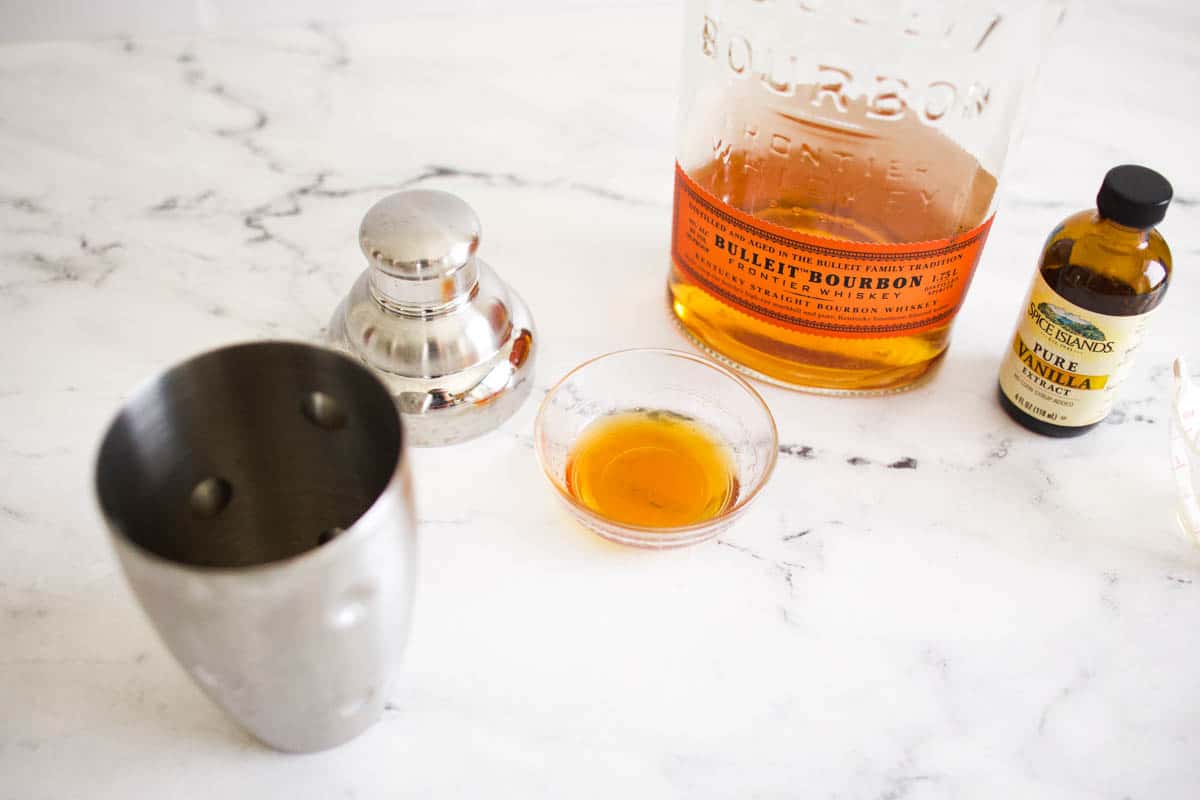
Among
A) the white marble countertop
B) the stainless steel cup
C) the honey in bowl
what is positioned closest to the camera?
the stainless steel cup

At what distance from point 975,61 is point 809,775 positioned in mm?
427

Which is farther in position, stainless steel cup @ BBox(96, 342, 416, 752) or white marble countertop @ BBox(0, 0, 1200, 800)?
white marble countertop @ BBox(0, 0, 1200, 800)

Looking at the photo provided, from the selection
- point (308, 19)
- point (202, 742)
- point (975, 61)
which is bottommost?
point (202, 742)

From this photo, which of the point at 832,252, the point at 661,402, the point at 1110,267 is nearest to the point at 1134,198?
the point at 1110,267

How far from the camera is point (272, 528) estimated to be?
1.89 ft

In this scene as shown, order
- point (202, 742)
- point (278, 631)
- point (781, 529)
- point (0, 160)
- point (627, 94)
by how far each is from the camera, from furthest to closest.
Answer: point (627, 94) → point (0, 160) → point (781, 529) → point (202, 742) → point (278, 631)

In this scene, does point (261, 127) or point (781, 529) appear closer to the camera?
point (781, 529)

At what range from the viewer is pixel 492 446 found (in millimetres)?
688

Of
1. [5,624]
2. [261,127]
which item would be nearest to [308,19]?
[261,127]

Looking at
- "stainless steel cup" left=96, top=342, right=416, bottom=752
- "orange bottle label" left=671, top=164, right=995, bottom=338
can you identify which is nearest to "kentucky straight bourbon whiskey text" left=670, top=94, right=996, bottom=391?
"orange bottle label" left=671, top=164, right=995, bottom=338

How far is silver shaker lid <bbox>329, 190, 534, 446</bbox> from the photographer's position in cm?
61

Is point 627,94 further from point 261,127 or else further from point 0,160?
point 0,160

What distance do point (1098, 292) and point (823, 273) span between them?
15 centimetres

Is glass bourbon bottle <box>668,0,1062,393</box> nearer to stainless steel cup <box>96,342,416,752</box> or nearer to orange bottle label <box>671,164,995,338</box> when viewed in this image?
orange bottle label <box>671,164,995,338</box>
